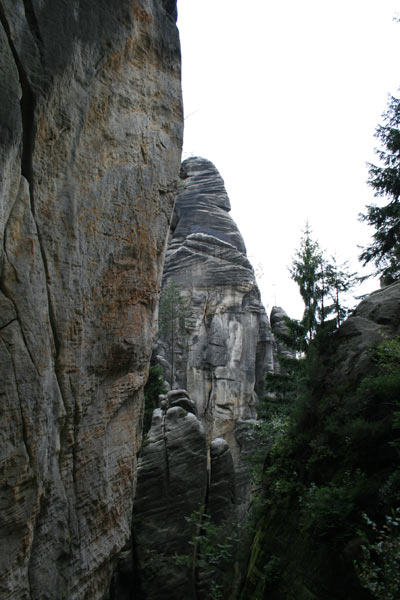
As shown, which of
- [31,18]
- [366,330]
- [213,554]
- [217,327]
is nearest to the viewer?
[31,18]

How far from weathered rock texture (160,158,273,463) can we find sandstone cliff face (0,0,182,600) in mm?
25820

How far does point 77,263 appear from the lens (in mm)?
5398

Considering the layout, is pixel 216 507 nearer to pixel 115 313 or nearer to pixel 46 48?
pixel 115 313

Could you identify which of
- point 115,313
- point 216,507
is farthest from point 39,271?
point 216,507

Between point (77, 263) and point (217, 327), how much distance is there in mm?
28341

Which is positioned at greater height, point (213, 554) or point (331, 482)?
point (331, 482)

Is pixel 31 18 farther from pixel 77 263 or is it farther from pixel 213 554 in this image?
pixel 213 554

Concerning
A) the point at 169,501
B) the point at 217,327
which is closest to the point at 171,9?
the point at 169,501

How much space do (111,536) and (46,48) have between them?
5.61m

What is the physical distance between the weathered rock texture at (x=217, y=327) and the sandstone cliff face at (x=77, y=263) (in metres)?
25.8

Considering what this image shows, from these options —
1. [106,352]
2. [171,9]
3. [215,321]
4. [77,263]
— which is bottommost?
[106,352]

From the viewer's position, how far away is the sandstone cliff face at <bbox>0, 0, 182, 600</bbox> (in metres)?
4.34

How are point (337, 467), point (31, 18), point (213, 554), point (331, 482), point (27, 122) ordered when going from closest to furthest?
1. point (31, 18)
2. point (27, 122)
3. point (331, 482)
4. point (337, 467)
5. point (213, 554)

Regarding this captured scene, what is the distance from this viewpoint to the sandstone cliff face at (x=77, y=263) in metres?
4.34
